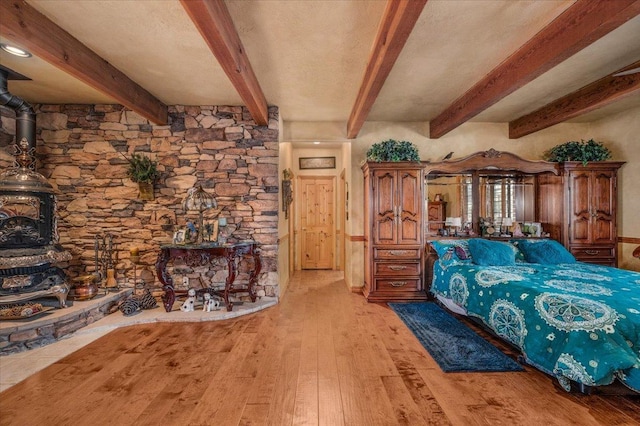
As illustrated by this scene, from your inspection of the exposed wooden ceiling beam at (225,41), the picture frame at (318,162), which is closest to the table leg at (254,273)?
the exposed wooden ceiling beam at (225,41)

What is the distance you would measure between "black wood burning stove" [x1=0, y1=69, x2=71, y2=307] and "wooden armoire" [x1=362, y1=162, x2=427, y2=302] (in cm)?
357

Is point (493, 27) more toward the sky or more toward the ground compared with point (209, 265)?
more toward the sky

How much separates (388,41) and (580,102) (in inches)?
114

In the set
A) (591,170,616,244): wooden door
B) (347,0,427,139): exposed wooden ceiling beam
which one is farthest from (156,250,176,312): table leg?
(591,170,616,244): wooden door

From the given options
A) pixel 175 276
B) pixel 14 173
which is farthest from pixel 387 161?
pixel 14 173

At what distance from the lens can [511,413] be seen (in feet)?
5.87

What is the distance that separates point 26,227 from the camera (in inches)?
115

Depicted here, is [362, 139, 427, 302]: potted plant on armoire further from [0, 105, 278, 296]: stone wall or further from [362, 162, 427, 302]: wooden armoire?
[0, 105, 278, 296]: stone wall

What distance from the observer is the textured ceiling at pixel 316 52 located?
2.07 m

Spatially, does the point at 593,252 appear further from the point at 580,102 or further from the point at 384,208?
the point at 384,208

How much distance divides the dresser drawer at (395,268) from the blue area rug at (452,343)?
1.75 ft

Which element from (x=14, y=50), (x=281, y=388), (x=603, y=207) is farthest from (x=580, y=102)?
(x=14, y=50)

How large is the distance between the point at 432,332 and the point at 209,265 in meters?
2.82

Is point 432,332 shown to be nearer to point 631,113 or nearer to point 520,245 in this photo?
point 520,245
